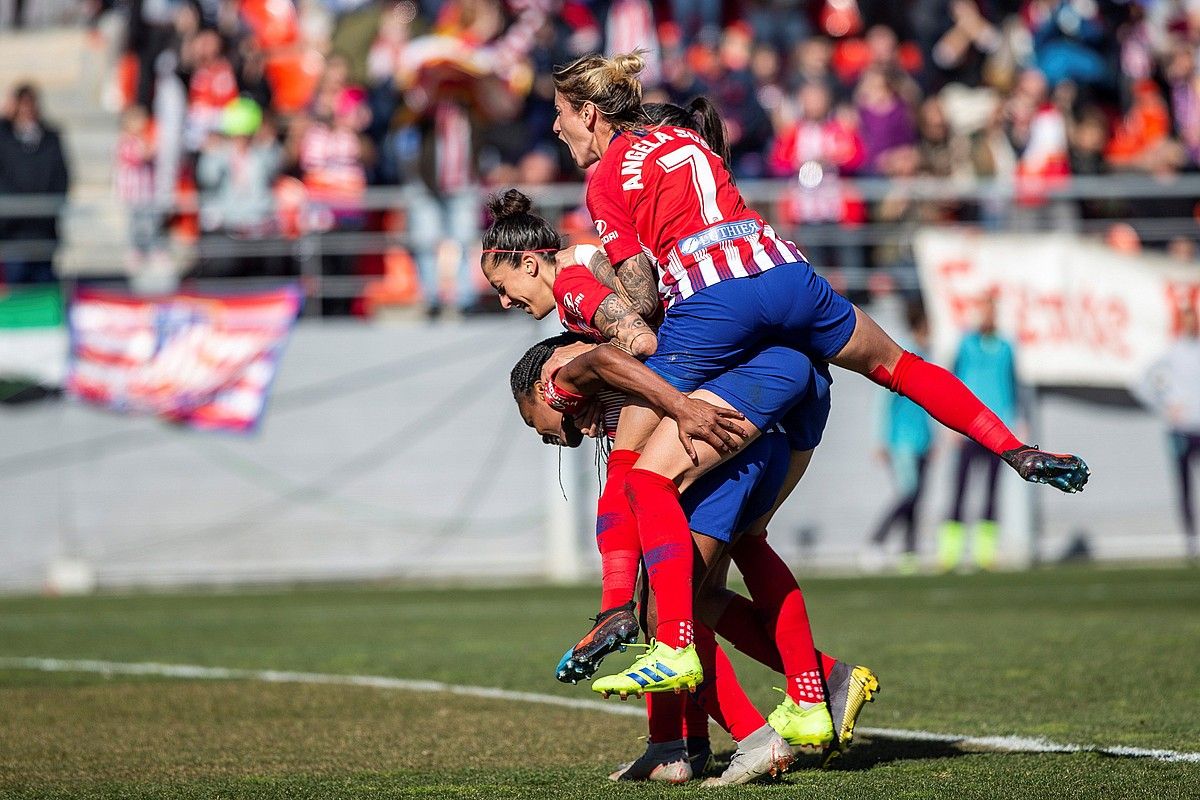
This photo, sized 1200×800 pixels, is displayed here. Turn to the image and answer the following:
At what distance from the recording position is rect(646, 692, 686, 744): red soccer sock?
216 inches

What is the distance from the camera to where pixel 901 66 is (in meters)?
18.9

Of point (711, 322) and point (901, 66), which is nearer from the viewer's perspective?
point (711, 322)

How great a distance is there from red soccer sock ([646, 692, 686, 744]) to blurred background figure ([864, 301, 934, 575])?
10.4 metres

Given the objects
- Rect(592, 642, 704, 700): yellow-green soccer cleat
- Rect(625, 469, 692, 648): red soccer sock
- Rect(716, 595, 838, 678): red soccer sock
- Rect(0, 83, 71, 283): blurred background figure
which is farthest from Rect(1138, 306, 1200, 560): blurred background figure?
Rect(592, 642, 704, 700): yellow-green soccer cleat

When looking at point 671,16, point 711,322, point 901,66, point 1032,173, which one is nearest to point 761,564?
point 711,322

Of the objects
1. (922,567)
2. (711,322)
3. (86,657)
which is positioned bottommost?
(922,567)

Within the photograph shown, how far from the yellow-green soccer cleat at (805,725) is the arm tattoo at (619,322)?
4.18 ft

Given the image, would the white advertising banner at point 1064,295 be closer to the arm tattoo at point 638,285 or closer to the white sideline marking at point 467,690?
the white sideline marking at point 467,690

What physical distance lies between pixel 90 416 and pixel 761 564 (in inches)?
482

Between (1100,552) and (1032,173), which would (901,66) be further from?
(1100,552)

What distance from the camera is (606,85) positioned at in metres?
5.48

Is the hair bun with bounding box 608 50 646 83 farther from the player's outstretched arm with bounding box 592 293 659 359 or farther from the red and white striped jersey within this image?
the player's outstretched arm with bounding box 592 293 659 359

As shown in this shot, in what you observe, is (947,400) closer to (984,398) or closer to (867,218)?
(984,398)

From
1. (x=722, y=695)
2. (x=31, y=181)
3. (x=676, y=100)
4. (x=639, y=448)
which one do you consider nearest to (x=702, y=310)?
(x=639, y=448)
